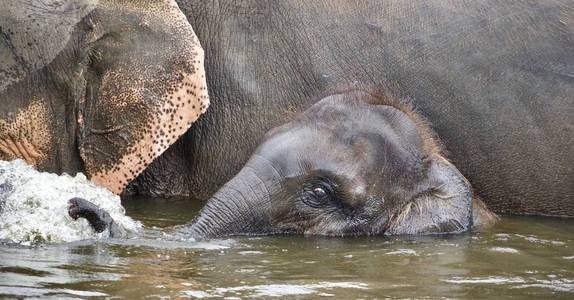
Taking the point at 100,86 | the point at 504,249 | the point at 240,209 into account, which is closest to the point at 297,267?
the point at 240,209

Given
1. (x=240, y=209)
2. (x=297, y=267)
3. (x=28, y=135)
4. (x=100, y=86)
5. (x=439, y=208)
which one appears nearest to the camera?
(x=297, y=267)

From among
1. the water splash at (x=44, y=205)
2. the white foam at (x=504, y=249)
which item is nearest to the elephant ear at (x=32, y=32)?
the water splash at (x=44, y=205)

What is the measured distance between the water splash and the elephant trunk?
1.12 feet

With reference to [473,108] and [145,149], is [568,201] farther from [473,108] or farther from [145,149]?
[145,149]

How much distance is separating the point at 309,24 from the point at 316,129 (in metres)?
0.95

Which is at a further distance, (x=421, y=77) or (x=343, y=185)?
(x=421, y=77)

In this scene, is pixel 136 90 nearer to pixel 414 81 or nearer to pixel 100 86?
pixel 100 86

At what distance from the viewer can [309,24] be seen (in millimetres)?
7016

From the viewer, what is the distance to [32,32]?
6.30 m

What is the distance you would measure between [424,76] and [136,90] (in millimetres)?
1516

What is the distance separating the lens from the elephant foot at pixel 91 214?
5469 mm

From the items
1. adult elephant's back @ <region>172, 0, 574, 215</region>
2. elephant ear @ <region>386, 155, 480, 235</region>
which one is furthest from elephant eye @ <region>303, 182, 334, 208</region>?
adult elephant's back @ <region>172, 0, 574, 215</region>

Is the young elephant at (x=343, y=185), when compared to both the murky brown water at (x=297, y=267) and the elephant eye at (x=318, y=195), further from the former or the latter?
the murky brown water at (x=297, y=267)

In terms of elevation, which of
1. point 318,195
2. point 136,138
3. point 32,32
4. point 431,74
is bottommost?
point 318,195
